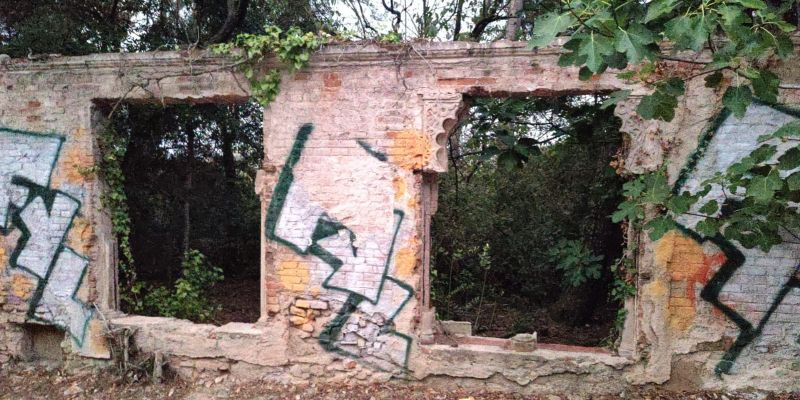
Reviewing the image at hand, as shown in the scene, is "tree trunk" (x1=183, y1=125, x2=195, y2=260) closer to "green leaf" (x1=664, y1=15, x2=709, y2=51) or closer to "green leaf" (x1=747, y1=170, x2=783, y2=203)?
"green leaf" (x1=664, y1=15, x2=709, y2=51)

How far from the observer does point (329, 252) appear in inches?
172

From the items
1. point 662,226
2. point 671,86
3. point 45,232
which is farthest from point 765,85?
point 45,232

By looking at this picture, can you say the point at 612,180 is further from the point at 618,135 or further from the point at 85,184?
the point at 85,184

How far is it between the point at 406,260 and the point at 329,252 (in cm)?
67

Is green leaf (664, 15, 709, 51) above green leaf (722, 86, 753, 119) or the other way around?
above

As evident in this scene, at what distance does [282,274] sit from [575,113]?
10.9ft

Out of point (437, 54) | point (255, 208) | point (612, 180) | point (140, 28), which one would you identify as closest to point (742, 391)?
point (612, 180)

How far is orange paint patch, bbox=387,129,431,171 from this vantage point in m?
4.20

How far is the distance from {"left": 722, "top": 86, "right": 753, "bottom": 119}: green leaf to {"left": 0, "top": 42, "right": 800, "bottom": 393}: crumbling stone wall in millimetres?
1184

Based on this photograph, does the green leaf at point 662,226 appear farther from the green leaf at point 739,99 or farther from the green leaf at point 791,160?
the green leaf at point 739,99

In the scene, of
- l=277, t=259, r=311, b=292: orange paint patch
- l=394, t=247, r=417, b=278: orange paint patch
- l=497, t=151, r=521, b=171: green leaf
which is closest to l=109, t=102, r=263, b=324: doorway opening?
l=277, t=259, r=311, b=292: orange paint patch

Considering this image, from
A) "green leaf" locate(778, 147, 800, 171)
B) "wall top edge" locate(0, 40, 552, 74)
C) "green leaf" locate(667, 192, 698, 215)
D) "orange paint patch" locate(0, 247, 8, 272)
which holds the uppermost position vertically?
"wall top edge" locate(0, 40, 552, 74)

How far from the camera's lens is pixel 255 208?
28.2 feet

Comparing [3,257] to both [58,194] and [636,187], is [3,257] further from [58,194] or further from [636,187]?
[636,187]
